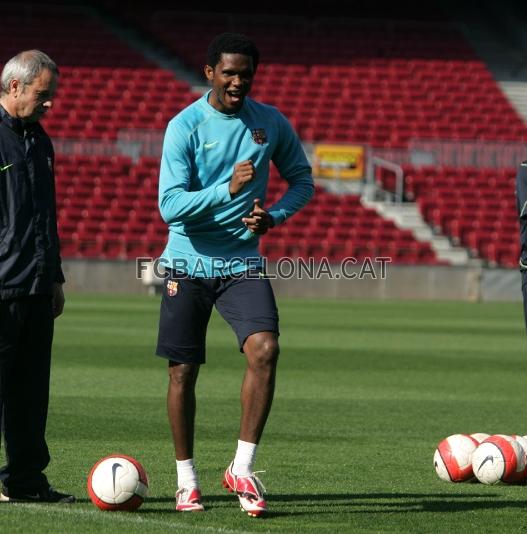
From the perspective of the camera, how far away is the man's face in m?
6.31

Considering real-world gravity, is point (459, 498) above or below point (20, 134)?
below

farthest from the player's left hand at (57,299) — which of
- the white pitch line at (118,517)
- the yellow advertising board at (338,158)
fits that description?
the yellow advertising board at (338,158)

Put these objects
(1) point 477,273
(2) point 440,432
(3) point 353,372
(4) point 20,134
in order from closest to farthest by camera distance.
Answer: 1. (4) point 20,134
2. (2) point 440,432
3. (3) point 353,372
4. (1) point 477,273

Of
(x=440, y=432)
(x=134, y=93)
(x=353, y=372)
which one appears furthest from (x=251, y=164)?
(x=134, y=93)

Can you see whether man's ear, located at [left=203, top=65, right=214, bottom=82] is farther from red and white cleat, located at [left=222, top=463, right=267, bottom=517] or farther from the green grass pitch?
the green grass pitch

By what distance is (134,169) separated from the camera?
34906mm

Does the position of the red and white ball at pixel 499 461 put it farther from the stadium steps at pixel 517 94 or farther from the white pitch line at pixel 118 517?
the stadium steps at pixel 517 94

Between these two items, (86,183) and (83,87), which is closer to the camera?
(86,183)

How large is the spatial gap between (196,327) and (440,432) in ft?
12.4

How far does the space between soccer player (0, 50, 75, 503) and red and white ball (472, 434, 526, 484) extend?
242 cm

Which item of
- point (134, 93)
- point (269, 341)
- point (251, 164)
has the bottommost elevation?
point (269, 341)

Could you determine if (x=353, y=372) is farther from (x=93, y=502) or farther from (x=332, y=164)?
(x=332, y=164)

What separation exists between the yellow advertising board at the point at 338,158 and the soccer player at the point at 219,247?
2863 cm

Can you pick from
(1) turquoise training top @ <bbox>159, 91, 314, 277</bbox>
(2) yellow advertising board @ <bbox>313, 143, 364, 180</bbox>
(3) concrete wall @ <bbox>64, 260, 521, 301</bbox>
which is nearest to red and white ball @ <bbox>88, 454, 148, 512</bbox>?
(1) turquoise training top @ <bbox>159, 91, 314, 277</bbox>
